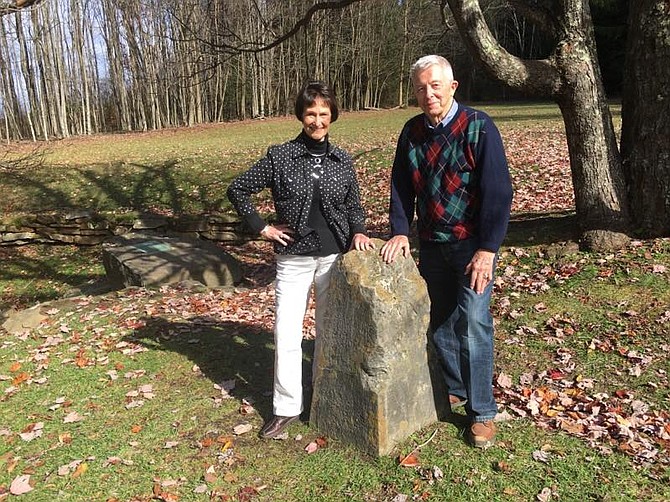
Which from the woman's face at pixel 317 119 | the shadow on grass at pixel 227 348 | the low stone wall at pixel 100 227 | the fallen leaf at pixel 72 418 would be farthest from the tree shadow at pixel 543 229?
the low stone wall at pixel 100 227

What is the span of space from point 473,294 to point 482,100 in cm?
4027

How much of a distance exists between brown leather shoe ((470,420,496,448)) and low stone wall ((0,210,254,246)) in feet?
28.8

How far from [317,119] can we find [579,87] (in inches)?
145

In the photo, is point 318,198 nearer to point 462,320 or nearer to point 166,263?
point 462,320

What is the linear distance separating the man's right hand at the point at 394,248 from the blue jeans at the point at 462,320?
0.64ft

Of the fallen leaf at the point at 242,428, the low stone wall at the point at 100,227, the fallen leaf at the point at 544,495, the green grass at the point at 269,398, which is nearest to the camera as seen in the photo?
the fallen leaf at the point at 544,495

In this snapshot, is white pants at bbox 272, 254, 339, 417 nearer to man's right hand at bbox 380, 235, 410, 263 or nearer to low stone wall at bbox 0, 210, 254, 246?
man's right hand at bbox 380, 235, 410, 263

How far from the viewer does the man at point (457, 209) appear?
3119 mm

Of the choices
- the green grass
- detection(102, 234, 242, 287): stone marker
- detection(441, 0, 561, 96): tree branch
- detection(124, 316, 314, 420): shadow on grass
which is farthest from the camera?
detection(102, 234, 242, 287): stone marker

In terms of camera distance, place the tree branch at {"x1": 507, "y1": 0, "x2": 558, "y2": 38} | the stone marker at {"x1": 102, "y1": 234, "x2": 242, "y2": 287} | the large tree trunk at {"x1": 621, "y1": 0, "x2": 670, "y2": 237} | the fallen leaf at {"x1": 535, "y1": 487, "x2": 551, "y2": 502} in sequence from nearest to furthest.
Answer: the fallen leaf at {"x1": 535, "y1": 487, "x2": 551, "y2": 502}
the large tree trunk at {"x1": 621, "y1": 0, "x2": 670, "y2": 237}
the tree branch at {"x1": 507, "y1": 0, "x2": 558, "y2": 38}
the stone marker at {"x1": 102, "y1": 234, "x2": 242, "y2": 287}

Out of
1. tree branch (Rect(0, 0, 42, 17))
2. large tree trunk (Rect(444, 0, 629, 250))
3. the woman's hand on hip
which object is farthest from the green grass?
tree branch (Rect(0, 0, 42, 17))

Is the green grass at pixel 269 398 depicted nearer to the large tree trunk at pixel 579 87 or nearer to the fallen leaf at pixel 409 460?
the fallen leaf at pixel 409 460

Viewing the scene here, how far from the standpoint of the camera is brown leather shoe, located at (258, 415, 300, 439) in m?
3.78

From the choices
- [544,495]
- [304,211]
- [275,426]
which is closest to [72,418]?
[275,426]
